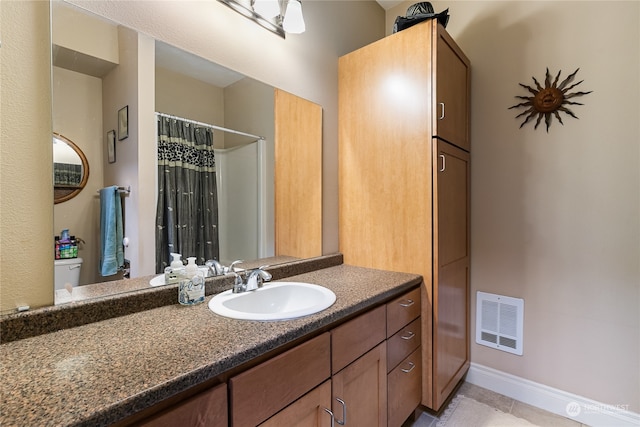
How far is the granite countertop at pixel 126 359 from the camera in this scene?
54cm

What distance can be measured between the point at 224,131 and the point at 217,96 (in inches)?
6.1

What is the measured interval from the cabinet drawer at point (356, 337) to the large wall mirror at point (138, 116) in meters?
0.63

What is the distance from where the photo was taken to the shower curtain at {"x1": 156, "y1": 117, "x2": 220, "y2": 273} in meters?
1.21

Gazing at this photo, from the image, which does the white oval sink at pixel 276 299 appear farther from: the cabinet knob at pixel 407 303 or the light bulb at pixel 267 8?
the light bulb at pixel 267 8

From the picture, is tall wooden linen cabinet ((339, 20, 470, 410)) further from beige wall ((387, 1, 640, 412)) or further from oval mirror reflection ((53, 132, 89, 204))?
oval mirror reflection ((53, 132, 89, 204))

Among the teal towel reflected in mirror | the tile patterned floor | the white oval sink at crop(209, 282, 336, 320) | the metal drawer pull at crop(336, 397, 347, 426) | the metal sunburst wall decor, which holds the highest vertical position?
the metal sunburst wall decor

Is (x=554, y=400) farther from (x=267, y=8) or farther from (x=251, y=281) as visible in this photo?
(x=267, y=8)

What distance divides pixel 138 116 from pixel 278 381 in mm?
1034

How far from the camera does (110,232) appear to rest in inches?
42.0

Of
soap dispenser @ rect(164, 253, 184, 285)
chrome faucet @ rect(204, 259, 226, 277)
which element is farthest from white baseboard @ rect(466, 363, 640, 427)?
soap dispenser @ rect(164, 253, 184, 285)

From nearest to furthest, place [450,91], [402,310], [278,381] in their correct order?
1. [278,381]
2. [402,310]
3. [450,91]

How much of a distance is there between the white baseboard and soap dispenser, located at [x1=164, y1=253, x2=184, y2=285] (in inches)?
76.1

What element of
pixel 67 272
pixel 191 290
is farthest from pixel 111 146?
pixel 191 290

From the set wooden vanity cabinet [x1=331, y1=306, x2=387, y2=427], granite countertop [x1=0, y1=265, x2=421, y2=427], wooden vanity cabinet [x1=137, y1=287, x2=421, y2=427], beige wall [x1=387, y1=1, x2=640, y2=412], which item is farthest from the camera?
beige wall [x1=387, y1=1, x2=640, y2=412]
